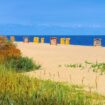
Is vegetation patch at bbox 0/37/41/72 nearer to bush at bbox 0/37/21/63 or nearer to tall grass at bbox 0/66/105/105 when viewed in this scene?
bush at bbox 0/37/21/63

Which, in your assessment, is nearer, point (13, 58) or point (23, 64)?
point (23, 64)

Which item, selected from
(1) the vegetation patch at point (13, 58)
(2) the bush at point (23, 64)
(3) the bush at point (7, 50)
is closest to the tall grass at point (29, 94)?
(1) the vegetation patch at point (13, 58)

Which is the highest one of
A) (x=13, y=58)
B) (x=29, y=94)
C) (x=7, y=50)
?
(x=7, y=50)

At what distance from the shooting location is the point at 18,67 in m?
17.2

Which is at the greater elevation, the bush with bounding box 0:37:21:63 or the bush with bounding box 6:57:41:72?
the bush with bounding box 0:37:21:63

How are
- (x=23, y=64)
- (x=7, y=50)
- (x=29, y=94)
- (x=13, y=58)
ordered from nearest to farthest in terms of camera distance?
(x=29, y=94)
(x=23, y=64)
(x=13, y=58)
(x=7, y=50)

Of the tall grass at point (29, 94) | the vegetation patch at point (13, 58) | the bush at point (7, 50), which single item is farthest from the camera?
the bush at point (7, 50)

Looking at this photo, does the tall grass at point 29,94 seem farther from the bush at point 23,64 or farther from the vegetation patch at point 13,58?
the bush at point 23,64

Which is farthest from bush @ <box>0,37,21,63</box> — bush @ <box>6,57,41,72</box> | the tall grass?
the tall grass

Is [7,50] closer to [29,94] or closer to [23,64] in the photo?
[23,64]

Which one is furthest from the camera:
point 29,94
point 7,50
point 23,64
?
point 7,50

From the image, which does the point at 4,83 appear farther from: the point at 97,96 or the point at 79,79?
the point at 79,79

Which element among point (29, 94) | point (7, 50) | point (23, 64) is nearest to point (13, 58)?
point (7, 50)

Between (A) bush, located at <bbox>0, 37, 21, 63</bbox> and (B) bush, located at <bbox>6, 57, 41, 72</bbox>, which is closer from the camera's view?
(B) bush, located at <bbox>6, 57, 41, 72</bbox>
